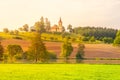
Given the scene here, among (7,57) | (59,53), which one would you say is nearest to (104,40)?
(59,53)

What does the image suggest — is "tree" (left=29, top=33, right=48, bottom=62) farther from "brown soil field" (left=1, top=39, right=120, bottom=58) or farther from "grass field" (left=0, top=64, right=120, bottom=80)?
"grass field" (left=0, top=64, right=120, bottom=80)

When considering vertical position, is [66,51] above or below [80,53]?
above

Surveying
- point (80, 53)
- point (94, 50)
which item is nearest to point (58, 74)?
point (80, 53)

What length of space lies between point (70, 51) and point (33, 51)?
4415cm

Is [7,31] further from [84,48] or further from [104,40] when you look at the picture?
[84,48]

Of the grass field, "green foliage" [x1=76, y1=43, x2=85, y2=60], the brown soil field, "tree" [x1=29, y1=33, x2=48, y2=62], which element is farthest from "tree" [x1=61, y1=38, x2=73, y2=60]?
the grass field

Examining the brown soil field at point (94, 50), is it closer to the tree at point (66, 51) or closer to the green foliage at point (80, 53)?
the green foliage at point (80, 53)

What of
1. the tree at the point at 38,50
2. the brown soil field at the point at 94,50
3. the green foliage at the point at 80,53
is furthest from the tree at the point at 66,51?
the tree at the point at 38,50

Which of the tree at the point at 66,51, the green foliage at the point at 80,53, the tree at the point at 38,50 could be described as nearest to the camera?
the tree at the point at 38,50

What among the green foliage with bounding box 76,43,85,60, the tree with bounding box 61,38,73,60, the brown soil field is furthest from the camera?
the green foliage with bounding box 76,43,85,60

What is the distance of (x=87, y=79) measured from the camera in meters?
28.4

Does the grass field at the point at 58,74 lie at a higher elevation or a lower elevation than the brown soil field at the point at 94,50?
higher

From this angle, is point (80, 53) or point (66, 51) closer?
point (66, 51)

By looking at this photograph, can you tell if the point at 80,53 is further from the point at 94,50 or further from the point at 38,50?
the point at 38,50
